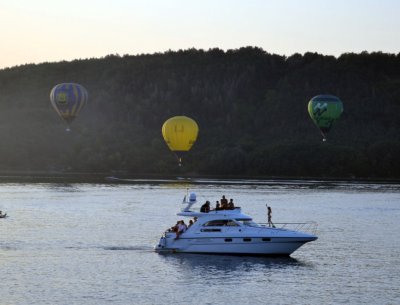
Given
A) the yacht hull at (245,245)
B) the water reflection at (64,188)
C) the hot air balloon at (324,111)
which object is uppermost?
the hot air balloon at (324,111)

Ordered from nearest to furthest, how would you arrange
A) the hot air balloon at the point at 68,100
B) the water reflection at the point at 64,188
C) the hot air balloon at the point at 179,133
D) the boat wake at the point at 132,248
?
the boat wake at the point at 132,248
the hot air balloon at the point at 179,133
the hot air balloon at the point at 68,100
the water reflection at the point at 64,188

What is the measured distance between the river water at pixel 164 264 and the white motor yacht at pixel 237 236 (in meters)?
0.82

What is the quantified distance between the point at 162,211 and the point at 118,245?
137 feet

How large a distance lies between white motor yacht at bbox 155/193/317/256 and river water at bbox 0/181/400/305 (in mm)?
819

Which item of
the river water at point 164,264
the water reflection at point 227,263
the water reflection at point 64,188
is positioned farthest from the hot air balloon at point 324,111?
the water reflection at point 227,263

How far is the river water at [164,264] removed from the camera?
6656 centimetres

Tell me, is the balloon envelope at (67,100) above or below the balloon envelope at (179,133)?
above

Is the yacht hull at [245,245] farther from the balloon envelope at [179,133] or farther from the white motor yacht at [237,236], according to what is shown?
the balloon envelope at [179,133]

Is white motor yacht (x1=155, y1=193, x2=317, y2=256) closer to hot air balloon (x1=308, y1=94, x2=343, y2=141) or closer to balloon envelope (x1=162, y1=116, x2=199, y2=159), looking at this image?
balloon envelope (x1=162, y1=116, x2=199, y2=159)

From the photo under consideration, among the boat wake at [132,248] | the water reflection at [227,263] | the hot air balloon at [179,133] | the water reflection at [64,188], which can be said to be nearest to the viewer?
the water reflection at [227,263]

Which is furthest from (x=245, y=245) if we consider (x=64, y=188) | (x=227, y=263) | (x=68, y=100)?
(x=64, y=188)

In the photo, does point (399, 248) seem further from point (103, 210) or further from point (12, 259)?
point (103, 210)

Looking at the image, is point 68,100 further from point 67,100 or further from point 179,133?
point 179,133

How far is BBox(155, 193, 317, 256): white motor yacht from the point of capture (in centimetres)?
7688
